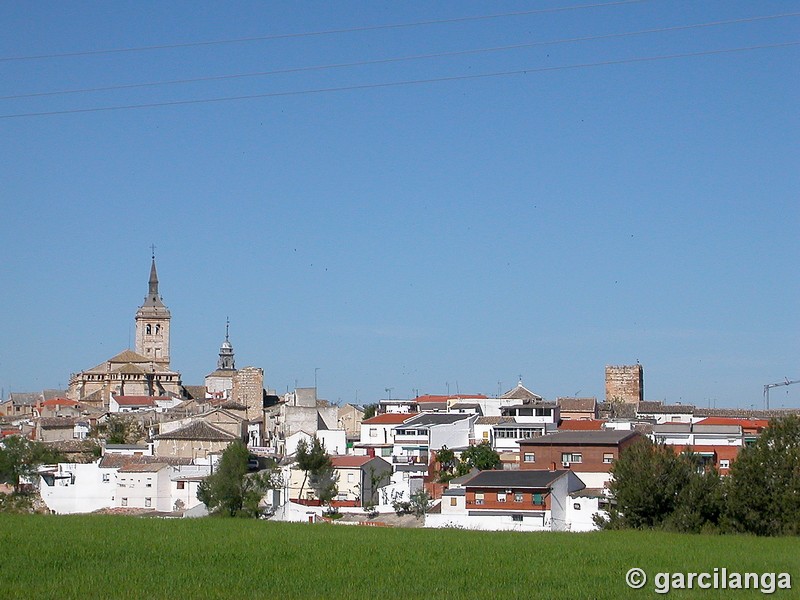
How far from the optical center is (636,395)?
295 ft

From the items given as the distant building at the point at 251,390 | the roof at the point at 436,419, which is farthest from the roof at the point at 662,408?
the distant building at the point at 251,390

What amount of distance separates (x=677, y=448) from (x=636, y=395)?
130ft

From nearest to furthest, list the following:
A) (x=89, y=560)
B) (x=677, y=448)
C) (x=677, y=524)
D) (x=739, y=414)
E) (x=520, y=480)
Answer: (x=89, y=560), (x=677, y=524), (x=520, y=480), (x=677, y=448), (x=739, y=414)

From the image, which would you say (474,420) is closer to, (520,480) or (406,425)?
(406,425)

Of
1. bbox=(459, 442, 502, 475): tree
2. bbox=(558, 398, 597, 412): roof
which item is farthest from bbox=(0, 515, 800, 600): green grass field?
bbox=(558, 398, 597, 412): roof

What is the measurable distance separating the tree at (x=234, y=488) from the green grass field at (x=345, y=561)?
1181 centimetres

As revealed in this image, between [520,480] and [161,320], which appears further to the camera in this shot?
[161,320]

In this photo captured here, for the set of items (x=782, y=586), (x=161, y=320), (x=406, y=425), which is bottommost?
(x=782, y=586)

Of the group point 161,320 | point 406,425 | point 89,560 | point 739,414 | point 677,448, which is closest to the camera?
point 89,560

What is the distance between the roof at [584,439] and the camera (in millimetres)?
47094

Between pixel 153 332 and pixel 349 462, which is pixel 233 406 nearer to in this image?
pixel 349 462

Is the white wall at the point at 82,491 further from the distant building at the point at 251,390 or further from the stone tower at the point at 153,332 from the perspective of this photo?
the stone tower at the point at 153,332

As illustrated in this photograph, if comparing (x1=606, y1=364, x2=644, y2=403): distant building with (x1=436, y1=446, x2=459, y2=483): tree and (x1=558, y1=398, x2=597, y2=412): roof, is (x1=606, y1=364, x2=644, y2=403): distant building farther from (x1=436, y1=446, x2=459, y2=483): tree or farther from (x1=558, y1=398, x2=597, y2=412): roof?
(x1=436, y1=446, x2=459, y2=483): tree

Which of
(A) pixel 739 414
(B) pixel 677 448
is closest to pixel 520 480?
(B) pixel 677 448
